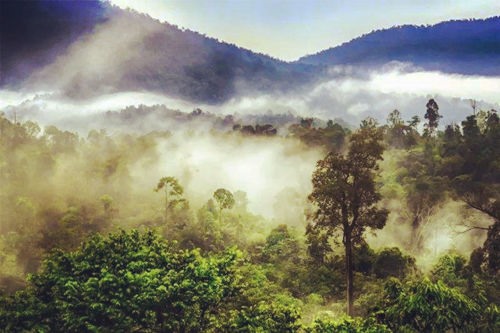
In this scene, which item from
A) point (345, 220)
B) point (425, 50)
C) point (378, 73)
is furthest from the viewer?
point (378, 73)

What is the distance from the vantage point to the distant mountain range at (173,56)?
320ft

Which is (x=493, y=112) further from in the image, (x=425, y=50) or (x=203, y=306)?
(x=425, y=50)

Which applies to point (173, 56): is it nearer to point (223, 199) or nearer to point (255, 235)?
point (223, 199)

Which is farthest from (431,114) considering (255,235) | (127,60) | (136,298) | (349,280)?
(127,60)

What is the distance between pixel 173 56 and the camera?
486 feet

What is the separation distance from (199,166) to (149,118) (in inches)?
2561

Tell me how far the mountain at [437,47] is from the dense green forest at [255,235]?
276 feet

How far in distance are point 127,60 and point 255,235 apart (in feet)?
368

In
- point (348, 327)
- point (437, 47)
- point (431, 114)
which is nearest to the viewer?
point (348, 327)

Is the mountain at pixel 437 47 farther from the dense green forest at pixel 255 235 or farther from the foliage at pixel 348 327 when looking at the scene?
the foliage at pixel 348 327

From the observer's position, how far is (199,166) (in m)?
54.6

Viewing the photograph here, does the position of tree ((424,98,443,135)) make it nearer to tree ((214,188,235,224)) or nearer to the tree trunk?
tree ((214,188,235,224))

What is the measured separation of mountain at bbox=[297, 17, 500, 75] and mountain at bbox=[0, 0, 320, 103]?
1951cm

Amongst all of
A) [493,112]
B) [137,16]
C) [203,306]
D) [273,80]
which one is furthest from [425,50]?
[203,306]
